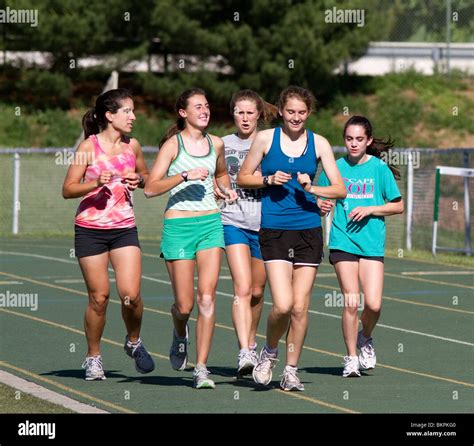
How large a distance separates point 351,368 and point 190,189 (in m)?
1.99

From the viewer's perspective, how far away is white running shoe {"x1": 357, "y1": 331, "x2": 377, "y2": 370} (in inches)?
475

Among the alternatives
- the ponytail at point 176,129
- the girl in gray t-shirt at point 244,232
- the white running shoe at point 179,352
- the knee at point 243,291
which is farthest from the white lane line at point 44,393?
the ponytail at point 176,129

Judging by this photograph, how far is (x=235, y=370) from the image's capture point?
12.2 m

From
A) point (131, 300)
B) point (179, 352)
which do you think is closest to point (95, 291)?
point (131, 300)

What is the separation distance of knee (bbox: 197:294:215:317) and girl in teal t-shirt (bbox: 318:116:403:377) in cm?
131

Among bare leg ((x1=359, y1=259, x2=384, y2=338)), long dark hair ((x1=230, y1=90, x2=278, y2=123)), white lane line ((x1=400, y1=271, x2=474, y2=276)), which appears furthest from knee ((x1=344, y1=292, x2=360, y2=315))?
white lane line ((x1=400, y1=271, x2=474, y2=276))

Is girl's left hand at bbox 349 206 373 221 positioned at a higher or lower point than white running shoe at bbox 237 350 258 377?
higher

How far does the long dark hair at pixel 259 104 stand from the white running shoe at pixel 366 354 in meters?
1.98

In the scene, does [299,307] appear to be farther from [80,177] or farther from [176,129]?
[80,177]

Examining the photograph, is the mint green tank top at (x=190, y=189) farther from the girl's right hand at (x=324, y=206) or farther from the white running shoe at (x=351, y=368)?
the white running shoe at (x=351, y=368)

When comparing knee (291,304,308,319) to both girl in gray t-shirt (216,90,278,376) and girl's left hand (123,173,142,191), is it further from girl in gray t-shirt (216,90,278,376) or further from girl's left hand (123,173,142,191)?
girl's left hand (123,173,142,191)

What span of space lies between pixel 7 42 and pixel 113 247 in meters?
36.7
